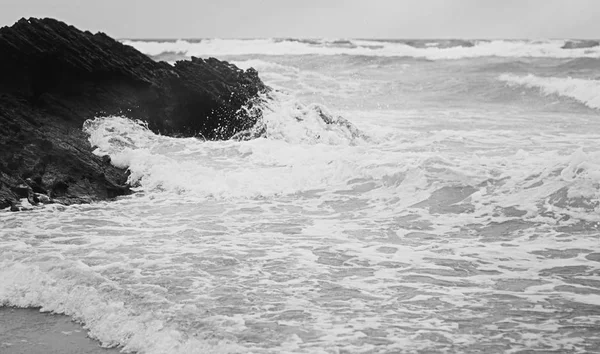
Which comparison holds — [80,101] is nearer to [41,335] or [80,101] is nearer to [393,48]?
[41,335]

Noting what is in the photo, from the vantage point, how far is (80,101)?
33.3 ft

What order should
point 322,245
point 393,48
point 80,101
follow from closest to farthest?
1. point 322,245
2. point 80,101
3. point 393,48

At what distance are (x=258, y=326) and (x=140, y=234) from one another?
2596 millimetres

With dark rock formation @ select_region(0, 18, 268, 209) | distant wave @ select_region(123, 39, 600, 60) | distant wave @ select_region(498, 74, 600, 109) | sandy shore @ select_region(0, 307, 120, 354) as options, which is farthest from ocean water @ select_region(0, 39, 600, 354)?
distant wave @ select_region(123, 39, 600, 60)

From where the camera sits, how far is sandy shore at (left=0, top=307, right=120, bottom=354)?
4.24 meters

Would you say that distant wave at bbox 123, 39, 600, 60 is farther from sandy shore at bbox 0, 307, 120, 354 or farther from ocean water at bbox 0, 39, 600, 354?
sandy shore at bbox 0, 307, 120, 354

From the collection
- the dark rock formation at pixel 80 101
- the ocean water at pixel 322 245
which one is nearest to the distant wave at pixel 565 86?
the ocean water at pixel 322 245

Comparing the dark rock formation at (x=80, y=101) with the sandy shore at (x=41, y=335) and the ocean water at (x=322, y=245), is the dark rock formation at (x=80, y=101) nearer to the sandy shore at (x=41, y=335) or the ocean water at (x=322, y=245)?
the ocean water at (x=322, y=245)

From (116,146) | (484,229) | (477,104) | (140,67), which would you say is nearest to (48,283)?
(484,229)

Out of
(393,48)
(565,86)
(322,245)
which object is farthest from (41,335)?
(393,48)

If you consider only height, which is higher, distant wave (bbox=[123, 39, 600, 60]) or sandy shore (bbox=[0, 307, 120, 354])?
distant wave (bbox=[123, 39, 600, 60])

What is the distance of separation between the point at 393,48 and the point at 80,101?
33086mm

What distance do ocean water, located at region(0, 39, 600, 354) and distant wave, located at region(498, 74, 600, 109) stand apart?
6.78 meters

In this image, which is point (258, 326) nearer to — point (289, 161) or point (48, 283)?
point (48, 283)
